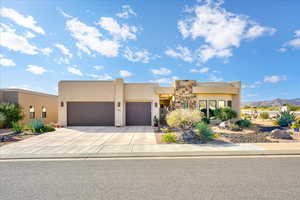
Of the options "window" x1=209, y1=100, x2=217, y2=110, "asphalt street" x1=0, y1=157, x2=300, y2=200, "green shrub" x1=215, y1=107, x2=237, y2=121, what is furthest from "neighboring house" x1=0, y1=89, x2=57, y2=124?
"green shrub" x1=215, y1=107, x2=237, y2=121

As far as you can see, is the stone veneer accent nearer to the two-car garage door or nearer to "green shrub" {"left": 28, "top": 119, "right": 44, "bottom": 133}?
the two-car garage door

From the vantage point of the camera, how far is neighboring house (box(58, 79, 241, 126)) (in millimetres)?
13781

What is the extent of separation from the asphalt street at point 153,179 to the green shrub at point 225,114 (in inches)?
333

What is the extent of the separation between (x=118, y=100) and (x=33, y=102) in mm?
9524

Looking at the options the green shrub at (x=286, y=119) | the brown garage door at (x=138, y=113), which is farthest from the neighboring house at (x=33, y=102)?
the green shrub at (x=286, y=119)

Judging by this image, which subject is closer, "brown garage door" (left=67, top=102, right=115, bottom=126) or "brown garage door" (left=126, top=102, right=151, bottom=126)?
"brown garage door" (left=67, top=102, right=115, bottom=126)

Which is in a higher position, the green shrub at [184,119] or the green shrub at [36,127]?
the green shrub at [184,119]

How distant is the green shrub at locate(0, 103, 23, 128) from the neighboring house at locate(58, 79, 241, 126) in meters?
3.27

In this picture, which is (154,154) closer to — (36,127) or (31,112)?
(36,127)

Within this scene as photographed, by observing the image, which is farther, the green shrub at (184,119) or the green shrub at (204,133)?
the green shrub at (184,119)

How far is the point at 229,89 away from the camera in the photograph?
14.2m

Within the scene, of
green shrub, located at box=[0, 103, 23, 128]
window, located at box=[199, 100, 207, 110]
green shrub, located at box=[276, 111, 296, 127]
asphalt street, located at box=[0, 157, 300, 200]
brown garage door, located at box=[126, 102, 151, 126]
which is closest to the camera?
asphalt street, located at box=[0, 157, 300, 200]

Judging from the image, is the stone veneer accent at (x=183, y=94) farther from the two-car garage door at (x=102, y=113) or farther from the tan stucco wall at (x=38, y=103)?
the tan stucco wall at (x=38, y=103)

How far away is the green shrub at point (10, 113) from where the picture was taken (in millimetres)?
11906
